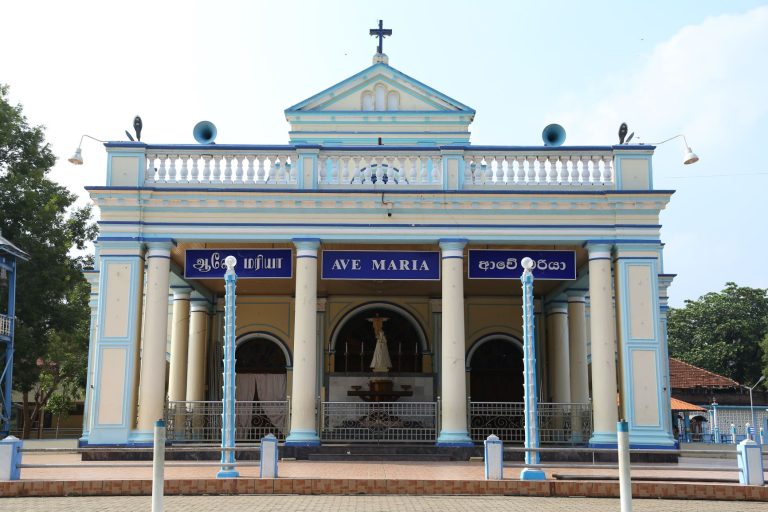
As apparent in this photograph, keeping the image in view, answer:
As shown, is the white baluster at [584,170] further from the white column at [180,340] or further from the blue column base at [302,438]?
the white column at [180,340]

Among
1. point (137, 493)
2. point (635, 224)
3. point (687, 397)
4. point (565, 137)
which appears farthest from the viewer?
point (687, 397)

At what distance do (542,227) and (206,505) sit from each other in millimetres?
10014

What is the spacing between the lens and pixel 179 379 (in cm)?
2245

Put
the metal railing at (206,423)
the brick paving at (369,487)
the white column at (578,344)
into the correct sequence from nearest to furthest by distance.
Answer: the brick paving at (369,487)
the metal railing at (206,423)
the white column at (578,344)

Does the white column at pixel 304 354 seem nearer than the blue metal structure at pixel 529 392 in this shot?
No

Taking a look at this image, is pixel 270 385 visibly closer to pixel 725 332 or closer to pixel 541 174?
pixel 541 174

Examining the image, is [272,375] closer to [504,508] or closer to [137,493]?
[137,493]

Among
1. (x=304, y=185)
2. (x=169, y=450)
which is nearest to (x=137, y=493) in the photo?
(x=169, y=450)

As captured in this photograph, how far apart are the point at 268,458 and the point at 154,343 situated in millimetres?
5999

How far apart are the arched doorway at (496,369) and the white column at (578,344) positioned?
1.69 m

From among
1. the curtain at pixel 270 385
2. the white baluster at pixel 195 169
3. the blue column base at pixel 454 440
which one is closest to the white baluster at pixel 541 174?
the blue column base at pixel 454 440

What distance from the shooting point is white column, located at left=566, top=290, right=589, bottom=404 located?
71.9ft

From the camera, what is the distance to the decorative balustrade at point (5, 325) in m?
26.9

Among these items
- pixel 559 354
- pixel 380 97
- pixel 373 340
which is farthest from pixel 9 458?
pixel 559 354
